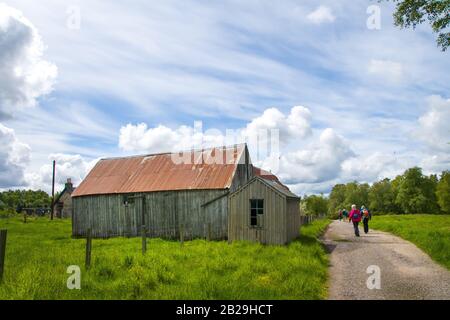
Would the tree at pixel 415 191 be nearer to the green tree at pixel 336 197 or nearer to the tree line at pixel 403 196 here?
the tree line at pixel 403 196

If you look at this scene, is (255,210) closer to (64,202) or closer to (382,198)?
(64,202)

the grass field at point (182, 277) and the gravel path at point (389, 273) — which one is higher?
the grass field at point (182, 277)

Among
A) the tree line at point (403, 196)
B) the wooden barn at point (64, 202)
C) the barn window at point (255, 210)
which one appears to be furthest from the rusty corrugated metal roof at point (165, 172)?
the tree line at point (403, 196)

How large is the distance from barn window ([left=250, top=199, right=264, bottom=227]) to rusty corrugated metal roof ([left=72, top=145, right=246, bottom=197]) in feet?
11.6

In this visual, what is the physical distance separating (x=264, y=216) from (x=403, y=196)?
77779 millimetres

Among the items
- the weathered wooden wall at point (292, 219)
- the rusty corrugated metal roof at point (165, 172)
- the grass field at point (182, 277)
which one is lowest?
the grass field at point (182, 277)

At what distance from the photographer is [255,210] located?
64.7 ft

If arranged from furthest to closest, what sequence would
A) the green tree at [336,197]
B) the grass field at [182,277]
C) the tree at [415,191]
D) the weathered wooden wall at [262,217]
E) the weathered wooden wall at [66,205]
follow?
the green tree at [336,197], the tree at [415,191], the weathered wooden wall at [66,205], the weathered wooden wall at [262,217], the grass field at [182,277]

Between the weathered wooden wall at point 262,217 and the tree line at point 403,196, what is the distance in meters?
48.8

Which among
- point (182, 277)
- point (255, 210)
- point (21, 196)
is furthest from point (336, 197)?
point (182, 277)

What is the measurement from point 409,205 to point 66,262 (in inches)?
3453

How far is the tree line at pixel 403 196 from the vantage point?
7786 centimetres
